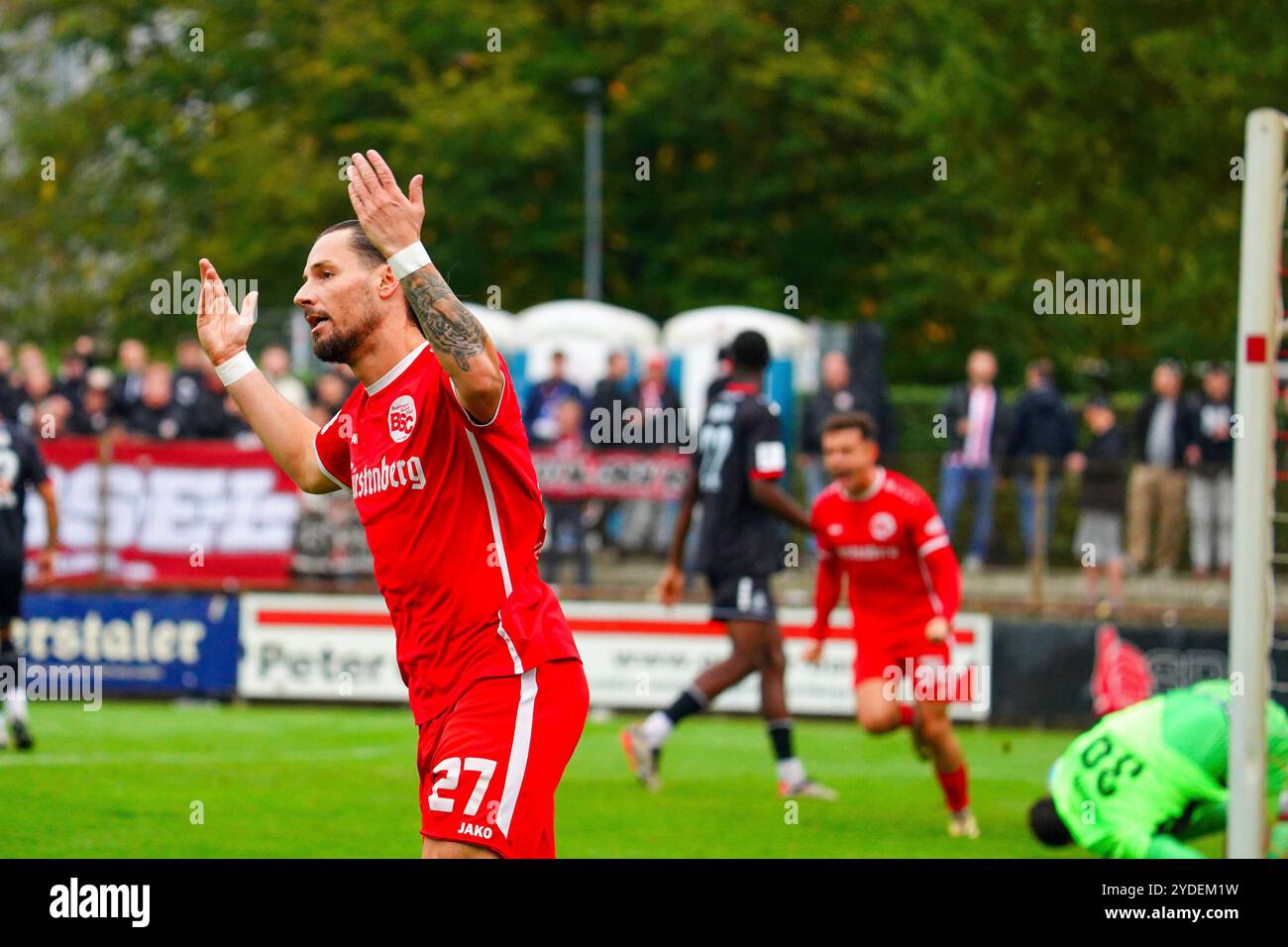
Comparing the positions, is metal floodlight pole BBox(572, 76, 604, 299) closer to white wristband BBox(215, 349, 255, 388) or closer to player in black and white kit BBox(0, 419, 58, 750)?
player in black and white kit BBox(0, 419, 58, 750)

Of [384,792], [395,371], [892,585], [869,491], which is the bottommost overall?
[384,792]

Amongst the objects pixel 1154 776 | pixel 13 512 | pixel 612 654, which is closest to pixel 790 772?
pixel 1154 776

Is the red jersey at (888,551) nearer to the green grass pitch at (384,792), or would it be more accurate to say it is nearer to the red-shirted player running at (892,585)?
the red-shirted player running at (892,585)

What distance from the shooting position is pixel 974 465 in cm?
1755

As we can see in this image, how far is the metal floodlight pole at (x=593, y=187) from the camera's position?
38188mm

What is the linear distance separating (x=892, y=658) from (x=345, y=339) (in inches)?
242

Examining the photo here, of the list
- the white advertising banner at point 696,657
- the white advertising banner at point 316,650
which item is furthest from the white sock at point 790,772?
the white advertising banner at point 316,650

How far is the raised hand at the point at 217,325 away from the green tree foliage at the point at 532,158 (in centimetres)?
2715

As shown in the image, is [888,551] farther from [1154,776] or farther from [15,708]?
[15,708]

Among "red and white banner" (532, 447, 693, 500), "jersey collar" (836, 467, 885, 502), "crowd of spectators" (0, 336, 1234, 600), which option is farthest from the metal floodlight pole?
"jersey collar" (836, 467, 885, 502)

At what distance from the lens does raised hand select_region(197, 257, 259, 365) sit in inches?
269

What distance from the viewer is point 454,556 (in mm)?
5953
